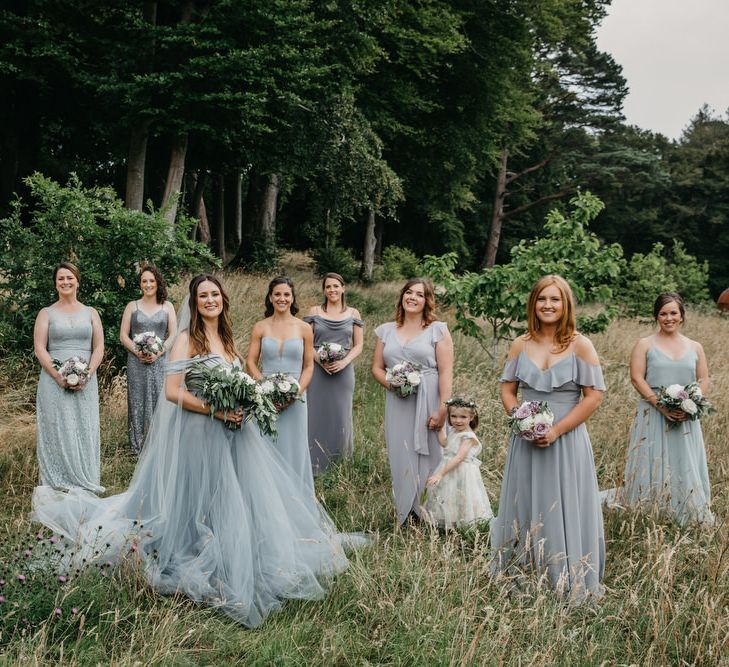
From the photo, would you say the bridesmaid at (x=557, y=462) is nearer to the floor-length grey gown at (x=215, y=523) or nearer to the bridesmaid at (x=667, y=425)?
the floor-length grey gown at (x=215, y=523)

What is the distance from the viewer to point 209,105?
1399 centimetres

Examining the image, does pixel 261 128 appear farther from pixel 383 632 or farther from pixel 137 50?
pixel 383 632

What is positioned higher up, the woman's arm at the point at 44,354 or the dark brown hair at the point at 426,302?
the dark brown hair at the point at 426,302

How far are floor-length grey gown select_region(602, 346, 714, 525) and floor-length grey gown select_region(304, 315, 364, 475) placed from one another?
118 inches

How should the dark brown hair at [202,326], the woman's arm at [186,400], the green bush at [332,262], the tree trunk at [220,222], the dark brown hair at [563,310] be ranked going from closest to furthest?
the dark brown hair at [563,310], the woman's arm at [186,400], the dark brown hair at [202,326], the tree trunk at [220,222], the green bush at [332,262]

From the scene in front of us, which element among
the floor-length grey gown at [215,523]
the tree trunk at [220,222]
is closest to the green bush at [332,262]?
the tree trunk at [220,222]

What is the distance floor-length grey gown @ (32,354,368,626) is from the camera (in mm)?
4398

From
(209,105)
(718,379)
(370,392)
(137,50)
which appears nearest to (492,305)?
(370,392)

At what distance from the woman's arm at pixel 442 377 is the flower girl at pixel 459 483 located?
0.11 m

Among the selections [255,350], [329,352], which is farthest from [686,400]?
[255,350]

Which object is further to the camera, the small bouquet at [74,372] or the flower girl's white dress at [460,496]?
the small bouquet at [74,372]

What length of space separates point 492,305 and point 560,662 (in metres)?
6.82

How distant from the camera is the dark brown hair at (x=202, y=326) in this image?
510cm

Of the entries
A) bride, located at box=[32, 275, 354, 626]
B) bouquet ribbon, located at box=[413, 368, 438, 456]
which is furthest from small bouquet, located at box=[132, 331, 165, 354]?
bouquet ribbon, located at box=[413, 368, 438, 456]
